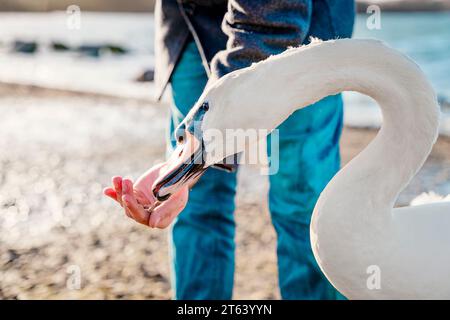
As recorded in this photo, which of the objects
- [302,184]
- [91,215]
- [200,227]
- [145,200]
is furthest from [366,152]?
[91,215]

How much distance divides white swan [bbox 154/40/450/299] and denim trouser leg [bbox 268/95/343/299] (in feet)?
1.71

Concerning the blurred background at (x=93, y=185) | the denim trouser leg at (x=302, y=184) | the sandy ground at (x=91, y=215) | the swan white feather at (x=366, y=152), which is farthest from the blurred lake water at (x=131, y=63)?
the swan white feather at (x=366, y=152)

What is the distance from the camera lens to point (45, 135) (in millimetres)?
6676

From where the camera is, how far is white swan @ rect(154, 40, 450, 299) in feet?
5.81

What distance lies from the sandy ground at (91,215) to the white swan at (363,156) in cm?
161

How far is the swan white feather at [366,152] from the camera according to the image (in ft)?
5.80

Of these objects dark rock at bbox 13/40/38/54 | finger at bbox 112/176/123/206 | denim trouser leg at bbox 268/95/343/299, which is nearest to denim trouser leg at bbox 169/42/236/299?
denim trouser leg at bbox 268/95/343/299

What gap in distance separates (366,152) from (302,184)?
1.86ft

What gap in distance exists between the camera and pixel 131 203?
1907mm

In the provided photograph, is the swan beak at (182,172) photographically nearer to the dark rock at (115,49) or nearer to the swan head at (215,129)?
the swan head at (215,129)

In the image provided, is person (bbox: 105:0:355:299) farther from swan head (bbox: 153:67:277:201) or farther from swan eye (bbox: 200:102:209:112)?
swan eye (bbox: 200:102:209:112)
